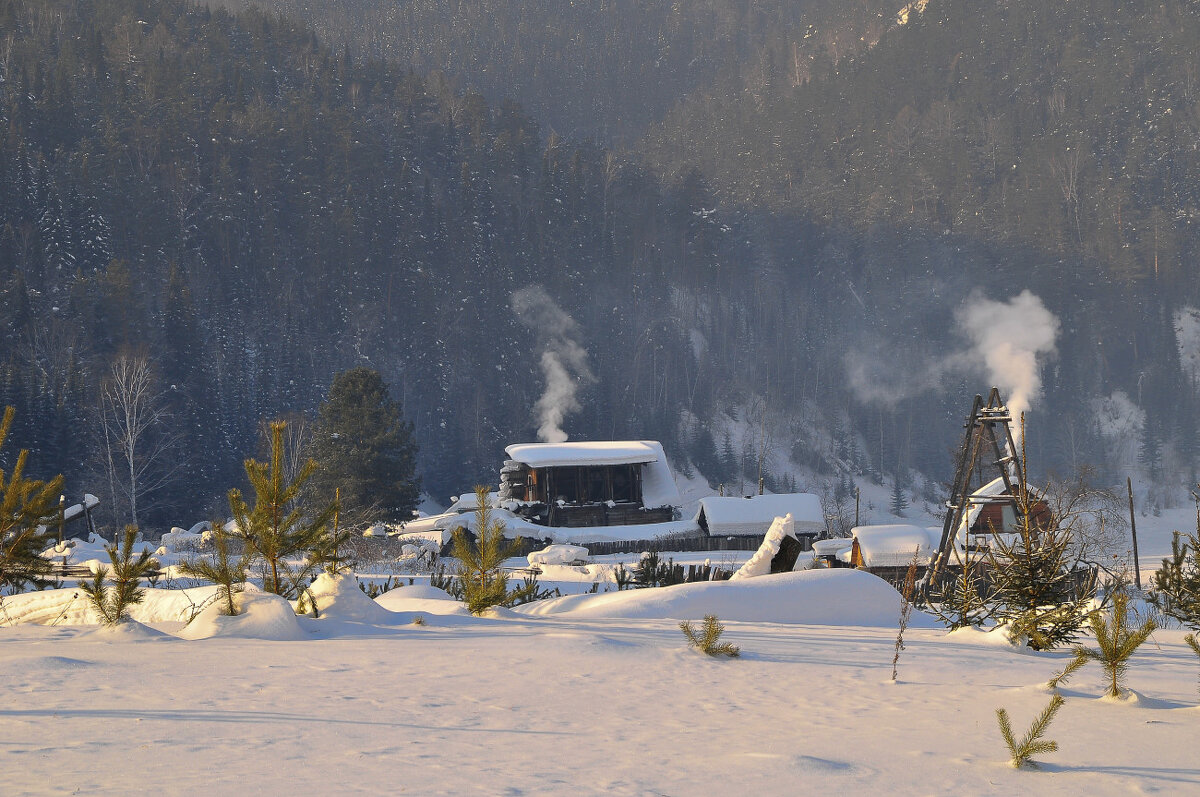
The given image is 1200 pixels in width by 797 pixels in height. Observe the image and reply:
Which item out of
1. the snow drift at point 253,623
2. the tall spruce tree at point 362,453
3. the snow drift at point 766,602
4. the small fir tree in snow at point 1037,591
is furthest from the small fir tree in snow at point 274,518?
the tall spruce tree at point 362,453

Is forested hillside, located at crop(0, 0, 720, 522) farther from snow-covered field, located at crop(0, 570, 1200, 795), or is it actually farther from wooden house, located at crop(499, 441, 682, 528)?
snow-covered field, located at crop(0, 570, 1200, 795)

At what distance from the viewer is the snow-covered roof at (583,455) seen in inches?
1591

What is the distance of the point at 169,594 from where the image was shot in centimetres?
1268

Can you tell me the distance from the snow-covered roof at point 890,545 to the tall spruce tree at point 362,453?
18904 millimetres

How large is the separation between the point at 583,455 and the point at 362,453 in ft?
29.3

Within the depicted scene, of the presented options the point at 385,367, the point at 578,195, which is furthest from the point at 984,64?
the point at 385,367

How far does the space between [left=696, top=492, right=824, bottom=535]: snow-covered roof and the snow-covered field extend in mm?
25488

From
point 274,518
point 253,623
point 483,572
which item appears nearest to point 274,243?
point 483,572

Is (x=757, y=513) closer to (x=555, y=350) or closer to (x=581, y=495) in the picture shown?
(x=581, y=495)

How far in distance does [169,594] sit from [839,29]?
139888 mm

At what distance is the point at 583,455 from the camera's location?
40.7 m

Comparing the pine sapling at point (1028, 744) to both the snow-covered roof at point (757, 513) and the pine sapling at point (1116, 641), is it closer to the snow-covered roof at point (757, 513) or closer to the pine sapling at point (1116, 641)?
the pine sapling at point (1116, 641)

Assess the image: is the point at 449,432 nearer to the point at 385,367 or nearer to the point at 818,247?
the point at 385,367

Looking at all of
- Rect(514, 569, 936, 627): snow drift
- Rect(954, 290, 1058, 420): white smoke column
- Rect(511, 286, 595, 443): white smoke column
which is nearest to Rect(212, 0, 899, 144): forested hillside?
Rect(954, 290, 1058, 420): white smoke column
